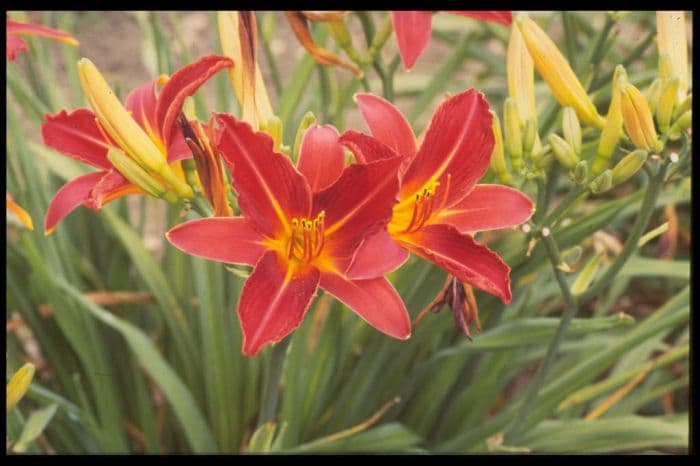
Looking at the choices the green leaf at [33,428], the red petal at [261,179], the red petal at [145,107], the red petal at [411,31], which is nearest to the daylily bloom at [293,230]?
the red petal at [261,179]

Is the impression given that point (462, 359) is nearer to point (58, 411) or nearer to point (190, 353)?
point (190, 353)

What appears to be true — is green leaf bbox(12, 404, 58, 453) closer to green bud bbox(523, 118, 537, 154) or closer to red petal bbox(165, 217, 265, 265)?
red petal bbox(165, 217, 265, 265)

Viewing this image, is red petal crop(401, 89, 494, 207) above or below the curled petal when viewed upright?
Result: below

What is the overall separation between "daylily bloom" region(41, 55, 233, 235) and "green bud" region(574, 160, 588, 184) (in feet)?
0.92

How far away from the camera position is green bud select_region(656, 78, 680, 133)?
0.72 m

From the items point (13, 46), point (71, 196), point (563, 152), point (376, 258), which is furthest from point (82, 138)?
point (563, 152)

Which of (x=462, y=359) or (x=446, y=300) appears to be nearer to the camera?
(x=446, y=300)

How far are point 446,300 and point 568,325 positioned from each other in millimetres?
190

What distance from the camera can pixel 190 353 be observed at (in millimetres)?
1217

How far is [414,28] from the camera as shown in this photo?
87 centimetres

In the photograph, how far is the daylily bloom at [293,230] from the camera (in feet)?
1.95

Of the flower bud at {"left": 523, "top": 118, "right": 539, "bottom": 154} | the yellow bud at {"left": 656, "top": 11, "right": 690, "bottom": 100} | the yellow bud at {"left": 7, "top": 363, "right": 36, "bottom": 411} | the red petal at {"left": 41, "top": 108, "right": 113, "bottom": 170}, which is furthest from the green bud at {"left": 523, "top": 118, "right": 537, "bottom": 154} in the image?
the yellow bud at {"left": 7, "top": 363, "right": 36, "bottom": 411}
